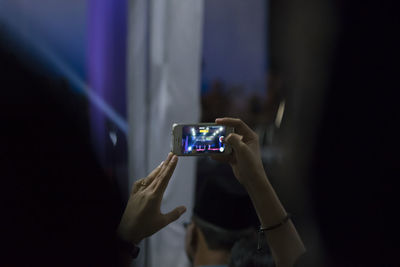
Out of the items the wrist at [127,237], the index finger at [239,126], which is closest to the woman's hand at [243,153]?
the index finger at [239,126]

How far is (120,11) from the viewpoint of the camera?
3.26ft

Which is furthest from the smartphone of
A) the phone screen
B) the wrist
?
the wrist

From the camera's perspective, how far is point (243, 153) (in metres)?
0.56

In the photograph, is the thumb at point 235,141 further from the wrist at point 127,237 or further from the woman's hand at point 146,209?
the wrist at point 127,237

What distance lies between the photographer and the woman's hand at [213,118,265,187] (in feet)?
1.82

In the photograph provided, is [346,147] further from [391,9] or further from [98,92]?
[98,92]

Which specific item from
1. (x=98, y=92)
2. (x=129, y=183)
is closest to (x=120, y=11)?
(x=98, y=92)

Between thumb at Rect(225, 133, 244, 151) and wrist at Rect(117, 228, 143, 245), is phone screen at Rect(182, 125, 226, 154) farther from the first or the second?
wrist at Rect(117, 228, 143, 245)

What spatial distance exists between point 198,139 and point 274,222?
17 centimetres

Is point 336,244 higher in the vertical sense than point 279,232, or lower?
lower

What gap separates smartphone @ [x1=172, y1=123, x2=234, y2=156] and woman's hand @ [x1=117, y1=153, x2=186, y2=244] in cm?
3

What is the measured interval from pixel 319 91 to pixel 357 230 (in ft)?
1.65

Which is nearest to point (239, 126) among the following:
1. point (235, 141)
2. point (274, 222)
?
point (235, 141)

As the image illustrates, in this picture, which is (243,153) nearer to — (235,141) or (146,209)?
(235,141)
